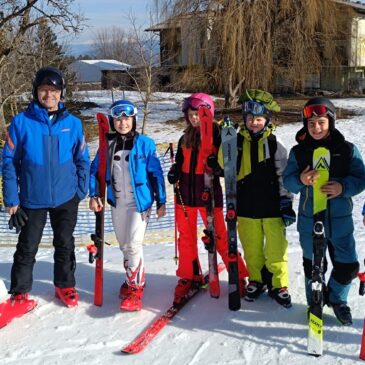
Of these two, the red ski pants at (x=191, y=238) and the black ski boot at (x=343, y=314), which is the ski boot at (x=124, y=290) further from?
the black ski boot at (x=343, y=314)

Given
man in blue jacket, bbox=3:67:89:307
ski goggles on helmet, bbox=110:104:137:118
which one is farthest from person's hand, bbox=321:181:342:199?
man in blue jacket, bbox=3:67:89:307

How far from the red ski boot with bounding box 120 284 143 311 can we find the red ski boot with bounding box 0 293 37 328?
688 mm

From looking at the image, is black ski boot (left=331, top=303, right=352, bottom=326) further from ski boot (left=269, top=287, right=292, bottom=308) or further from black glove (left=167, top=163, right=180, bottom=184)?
black glove (left=167, top=163, right=180, bottom=184)

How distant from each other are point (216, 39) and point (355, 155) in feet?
55.4

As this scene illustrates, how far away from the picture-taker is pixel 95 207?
11.4ft

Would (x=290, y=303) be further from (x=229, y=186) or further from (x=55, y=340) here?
(x=55, y=340)

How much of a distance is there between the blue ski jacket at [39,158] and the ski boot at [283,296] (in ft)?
5.41

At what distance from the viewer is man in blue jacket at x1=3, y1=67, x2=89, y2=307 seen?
3.22 metres

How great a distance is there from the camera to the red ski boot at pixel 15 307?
328cm

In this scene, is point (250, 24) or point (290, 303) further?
point (250, 24)

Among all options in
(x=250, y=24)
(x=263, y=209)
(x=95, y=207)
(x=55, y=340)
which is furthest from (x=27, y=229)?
(x=250, y=24)

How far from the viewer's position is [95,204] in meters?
3.46

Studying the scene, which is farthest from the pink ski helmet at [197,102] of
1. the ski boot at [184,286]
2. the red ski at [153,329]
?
the red ski at [153,329]

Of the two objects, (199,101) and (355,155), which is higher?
(199,101)
